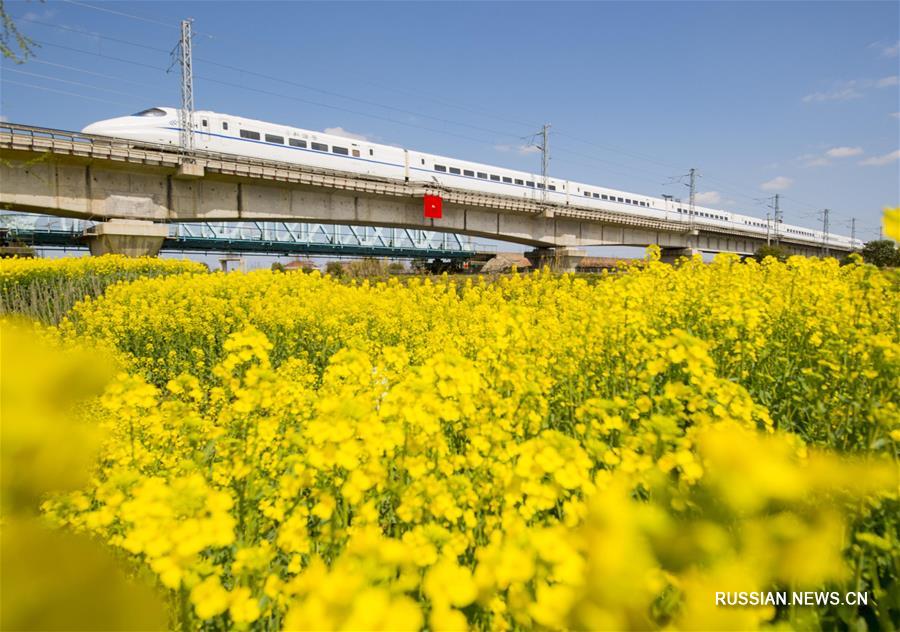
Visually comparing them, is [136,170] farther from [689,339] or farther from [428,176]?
[689,339]

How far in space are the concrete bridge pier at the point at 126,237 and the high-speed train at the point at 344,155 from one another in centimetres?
421

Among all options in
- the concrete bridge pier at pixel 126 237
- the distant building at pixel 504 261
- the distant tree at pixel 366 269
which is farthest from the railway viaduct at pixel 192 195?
the distant building at pixel 504 261

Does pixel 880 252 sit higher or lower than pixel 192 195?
higher

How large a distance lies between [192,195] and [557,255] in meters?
18.0

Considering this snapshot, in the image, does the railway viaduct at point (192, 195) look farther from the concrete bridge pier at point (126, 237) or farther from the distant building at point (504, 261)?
the distant building at point (504, 261)

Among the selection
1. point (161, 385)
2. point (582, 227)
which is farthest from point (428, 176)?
point (161, 385)

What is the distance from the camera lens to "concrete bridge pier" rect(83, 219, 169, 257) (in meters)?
14.5

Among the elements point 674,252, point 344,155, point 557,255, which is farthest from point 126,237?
point 674,252

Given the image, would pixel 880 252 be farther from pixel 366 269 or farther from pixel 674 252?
pixel 366 269

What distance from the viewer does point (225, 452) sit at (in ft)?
6.05

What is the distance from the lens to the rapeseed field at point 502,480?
0.71m

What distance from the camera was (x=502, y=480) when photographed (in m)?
1.54

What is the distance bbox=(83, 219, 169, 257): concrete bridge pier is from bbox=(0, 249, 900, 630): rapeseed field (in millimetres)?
12690

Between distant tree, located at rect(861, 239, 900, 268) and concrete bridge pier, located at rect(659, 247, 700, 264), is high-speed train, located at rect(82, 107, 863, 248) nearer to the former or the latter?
concrete bridge pier, located at rect(659, 247, 700, 264)
